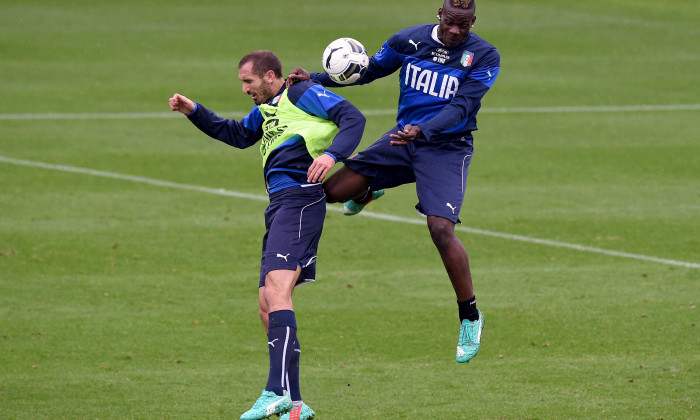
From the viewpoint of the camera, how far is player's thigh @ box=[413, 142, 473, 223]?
29.0 feet

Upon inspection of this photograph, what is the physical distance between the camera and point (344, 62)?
8.83 meters

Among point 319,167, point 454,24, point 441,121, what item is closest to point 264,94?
point 319,167

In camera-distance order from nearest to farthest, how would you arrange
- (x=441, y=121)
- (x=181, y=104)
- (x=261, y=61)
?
(x=261, y=61) < (x=441, y=121) < (x=181, y=104)

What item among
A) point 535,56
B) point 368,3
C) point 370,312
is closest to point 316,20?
point 368,3

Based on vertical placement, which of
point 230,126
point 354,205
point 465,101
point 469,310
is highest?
point 465,101

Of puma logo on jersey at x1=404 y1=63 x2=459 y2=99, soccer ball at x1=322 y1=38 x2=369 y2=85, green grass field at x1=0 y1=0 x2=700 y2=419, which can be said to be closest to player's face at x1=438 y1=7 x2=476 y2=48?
puma logo on jersey at x1=404 y1=63 x2=459 y2=99

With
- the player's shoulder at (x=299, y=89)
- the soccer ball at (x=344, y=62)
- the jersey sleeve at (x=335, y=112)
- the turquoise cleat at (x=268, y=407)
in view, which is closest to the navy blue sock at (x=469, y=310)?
the jersey sleeve at (x=335, y=112)

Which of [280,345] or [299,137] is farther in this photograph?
[299,137]

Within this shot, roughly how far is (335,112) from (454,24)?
1263 mm

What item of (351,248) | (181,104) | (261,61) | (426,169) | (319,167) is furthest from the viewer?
(351,248)

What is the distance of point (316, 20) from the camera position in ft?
90.6

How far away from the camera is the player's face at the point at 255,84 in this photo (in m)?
8.41

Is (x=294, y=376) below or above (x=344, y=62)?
below

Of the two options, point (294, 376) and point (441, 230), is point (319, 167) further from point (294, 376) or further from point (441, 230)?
point (294, 376)
